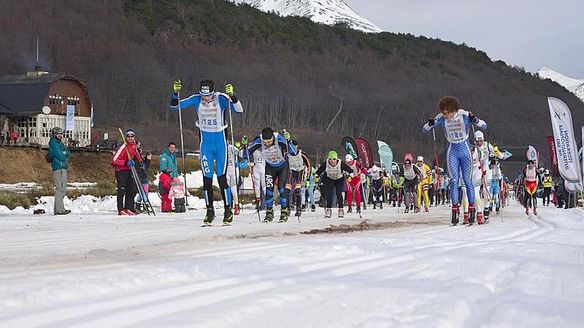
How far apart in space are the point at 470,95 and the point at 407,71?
2039cm

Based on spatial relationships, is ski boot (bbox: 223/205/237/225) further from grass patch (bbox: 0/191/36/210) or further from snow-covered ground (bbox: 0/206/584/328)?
grass patch (bbox: 0/191/36/210)

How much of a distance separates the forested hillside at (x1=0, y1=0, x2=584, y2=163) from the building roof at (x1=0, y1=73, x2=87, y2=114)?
89.5ft

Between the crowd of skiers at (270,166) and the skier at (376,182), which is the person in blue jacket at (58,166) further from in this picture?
the skier at (376,182)

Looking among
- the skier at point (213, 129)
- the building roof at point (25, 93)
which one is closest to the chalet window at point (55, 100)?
the building roof at point (25, 93)

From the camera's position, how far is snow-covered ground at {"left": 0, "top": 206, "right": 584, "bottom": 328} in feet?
10.4

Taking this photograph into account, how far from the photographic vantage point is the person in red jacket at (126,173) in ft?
48.7

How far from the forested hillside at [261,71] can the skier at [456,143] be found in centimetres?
7780

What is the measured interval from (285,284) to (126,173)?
11.4m

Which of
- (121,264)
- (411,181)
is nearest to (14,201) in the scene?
(411,181)

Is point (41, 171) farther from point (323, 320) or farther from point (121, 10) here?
point (121, 10)

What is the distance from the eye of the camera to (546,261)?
5730 mm

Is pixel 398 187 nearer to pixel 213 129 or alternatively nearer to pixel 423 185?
pixel 423 185

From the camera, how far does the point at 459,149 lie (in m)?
12.0

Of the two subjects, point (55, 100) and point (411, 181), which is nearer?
point (411, 181)
